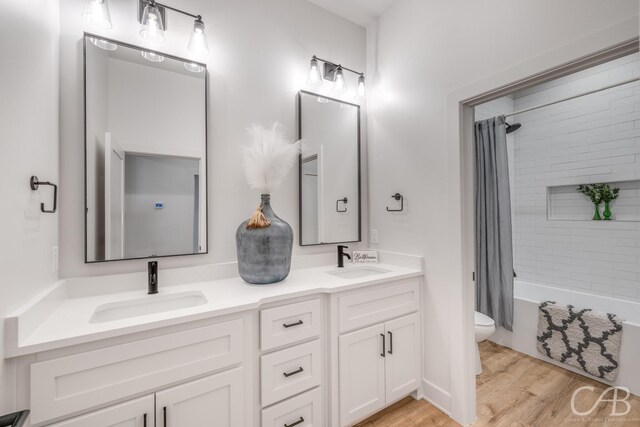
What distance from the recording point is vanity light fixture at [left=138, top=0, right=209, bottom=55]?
148 centimetres

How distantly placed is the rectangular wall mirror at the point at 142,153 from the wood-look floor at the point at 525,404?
1.60 meters

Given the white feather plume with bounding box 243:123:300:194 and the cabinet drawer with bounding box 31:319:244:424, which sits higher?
the white feather plume with bounding box 243:123:300:194

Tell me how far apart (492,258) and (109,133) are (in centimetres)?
305

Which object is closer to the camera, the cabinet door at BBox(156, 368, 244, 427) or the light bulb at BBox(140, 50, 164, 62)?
the cabinet door at BBox(156, 368, 244, 427)

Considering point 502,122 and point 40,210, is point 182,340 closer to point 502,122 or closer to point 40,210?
point 40,210

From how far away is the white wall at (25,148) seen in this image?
2.80 feet

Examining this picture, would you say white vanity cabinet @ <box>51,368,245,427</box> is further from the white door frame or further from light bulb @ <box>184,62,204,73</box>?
light bulb @ <box>184,62,204,73</box>

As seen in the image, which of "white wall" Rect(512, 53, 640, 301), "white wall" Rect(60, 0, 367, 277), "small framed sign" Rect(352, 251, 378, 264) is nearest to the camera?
"white wall" Rect(60, 0, 367, 277)

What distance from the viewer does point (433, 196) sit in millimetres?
1882

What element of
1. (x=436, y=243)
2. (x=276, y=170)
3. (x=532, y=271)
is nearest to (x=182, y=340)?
(x=276, y=170)

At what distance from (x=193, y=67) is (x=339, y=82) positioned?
1019 mm

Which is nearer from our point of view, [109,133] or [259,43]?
[109,133]

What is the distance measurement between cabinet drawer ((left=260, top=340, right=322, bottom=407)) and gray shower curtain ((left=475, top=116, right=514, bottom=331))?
6.55ft

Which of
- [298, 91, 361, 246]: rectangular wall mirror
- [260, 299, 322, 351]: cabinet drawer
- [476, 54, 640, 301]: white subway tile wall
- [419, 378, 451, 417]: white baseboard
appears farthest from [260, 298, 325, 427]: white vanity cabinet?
[476, 54, 640, 301]: white subway tile wall
